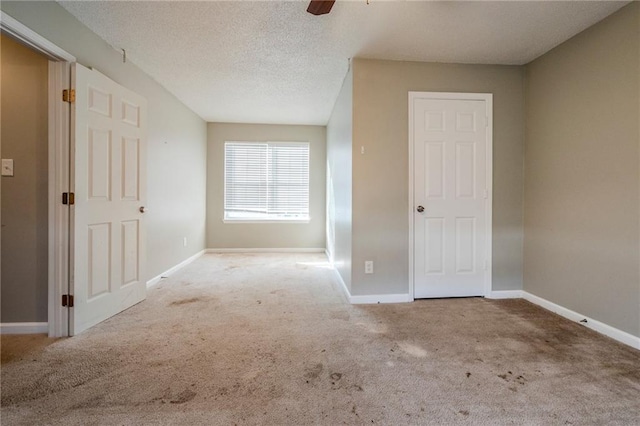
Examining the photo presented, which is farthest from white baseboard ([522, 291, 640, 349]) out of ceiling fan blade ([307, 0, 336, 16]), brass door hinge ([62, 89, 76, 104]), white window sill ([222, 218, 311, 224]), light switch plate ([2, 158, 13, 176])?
light switch plate ([2, 158, 13, 176])

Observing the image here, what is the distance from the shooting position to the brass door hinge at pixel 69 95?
214 cm

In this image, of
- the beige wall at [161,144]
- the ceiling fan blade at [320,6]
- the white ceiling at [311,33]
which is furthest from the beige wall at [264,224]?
the ceiling fan blade at [320,6]

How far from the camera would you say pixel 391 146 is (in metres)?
2.93

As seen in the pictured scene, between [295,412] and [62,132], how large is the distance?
99.7 inches

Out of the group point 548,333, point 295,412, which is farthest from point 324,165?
point 295,412

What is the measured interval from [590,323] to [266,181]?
504cm

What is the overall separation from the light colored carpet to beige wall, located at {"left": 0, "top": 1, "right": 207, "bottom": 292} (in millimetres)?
1402

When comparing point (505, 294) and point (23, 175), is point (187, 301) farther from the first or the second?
point (505, 294)

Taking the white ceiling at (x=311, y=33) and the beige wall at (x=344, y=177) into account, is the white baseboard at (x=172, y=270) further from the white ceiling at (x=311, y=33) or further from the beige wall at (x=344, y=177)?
the white ceiling at (x=311, y=33)

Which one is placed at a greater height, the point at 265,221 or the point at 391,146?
the point at 391,146

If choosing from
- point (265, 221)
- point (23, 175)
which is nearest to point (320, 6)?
point (23, 175)

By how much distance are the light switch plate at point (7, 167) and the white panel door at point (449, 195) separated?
3436mm

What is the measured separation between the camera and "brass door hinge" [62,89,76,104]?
214cm

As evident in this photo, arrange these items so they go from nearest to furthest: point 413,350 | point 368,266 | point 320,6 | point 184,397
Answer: point 184,397 < point 320,6 < point 413,350 < point 368,266
